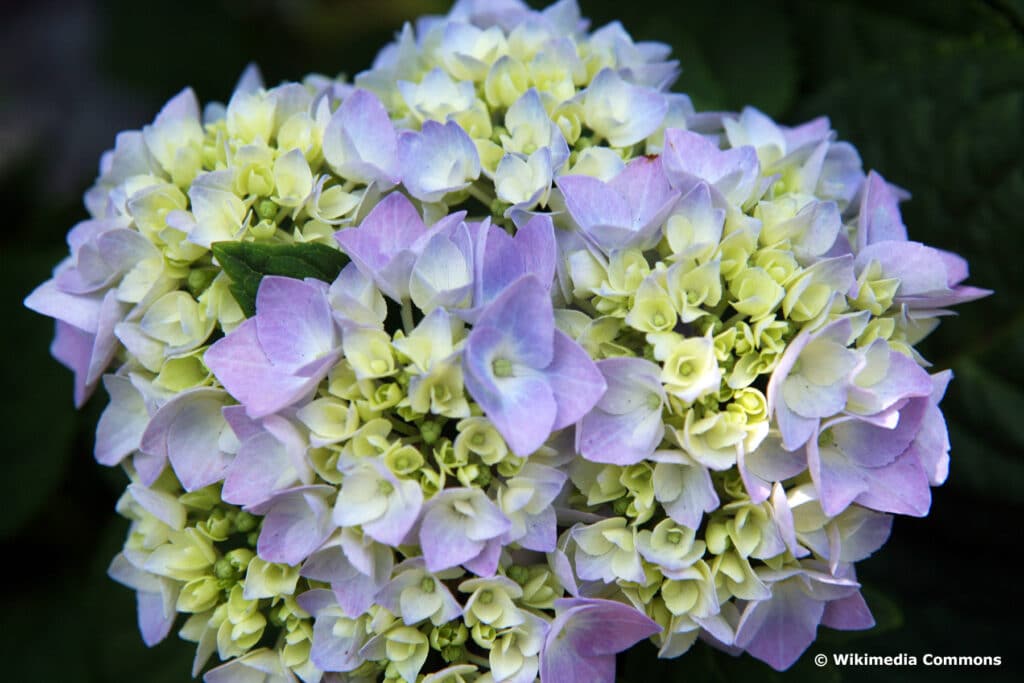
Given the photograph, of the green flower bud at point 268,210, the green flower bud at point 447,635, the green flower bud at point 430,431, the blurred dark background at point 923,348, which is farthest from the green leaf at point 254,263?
the blurred dark background at point 923,348

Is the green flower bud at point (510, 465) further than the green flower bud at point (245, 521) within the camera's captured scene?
No

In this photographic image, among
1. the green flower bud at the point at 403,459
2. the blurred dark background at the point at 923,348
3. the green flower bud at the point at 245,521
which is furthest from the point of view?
the blurred dark background at the point at 923,348

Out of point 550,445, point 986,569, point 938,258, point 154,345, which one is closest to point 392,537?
point 550,445

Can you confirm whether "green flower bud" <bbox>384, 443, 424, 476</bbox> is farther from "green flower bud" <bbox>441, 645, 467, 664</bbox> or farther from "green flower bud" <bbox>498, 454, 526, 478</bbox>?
"green flower bud" <bbox>441, 645, 467, 664</bbox>

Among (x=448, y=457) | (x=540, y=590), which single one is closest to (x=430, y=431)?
(x=448, y=457)

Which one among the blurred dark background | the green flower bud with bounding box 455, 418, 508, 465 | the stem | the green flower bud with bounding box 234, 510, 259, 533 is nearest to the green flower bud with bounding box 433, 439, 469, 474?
the green flower bud with bounding box 455, 418, 508, 465

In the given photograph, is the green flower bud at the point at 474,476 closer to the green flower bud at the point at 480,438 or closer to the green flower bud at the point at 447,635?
the green flower bud at the point at 480,438
